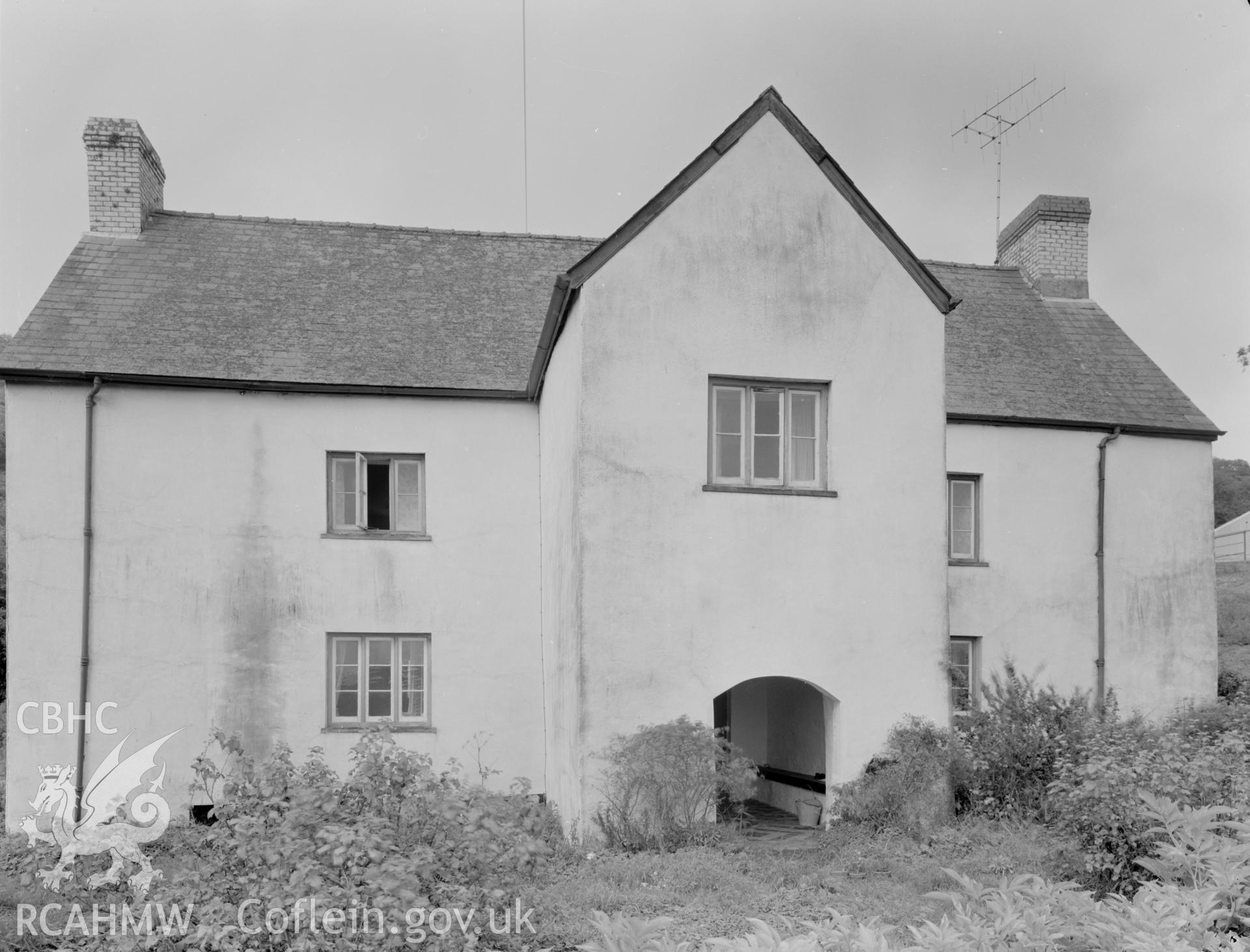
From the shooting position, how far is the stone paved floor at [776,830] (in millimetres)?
12773

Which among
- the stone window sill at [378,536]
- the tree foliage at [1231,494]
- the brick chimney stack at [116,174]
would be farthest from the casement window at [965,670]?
the tree foliage at [1231,494]

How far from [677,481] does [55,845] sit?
7.27 meters

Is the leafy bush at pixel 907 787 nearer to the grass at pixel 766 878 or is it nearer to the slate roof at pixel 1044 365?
the grass at pixel 766 878

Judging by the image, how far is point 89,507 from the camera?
15805 millimetres

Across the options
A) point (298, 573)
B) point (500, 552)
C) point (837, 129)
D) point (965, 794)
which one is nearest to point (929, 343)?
point (837, 129)

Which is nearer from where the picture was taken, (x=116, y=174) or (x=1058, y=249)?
(x=116, y=174)

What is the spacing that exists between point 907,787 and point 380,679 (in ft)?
24.9

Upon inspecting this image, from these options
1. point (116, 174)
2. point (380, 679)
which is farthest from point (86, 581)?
point (116, 174)

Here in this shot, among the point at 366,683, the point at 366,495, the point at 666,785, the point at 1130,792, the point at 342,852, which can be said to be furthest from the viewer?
the point at 366,495

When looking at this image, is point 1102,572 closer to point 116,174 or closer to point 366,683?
point 366,683

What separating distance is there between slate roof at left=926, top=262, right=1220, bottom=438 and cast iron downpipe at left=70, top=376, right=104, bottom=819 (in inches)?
497

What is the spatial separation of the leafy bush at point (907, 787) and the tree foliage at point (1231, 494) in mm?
51985

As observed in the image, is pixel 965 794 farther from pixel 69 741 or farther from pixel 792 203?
pixel 69 741

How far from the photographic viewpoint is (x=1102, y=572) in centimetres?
1830
